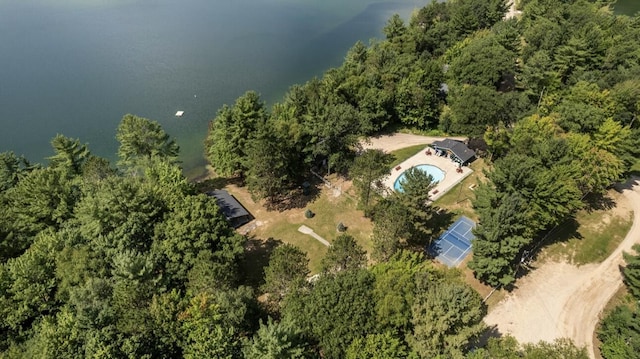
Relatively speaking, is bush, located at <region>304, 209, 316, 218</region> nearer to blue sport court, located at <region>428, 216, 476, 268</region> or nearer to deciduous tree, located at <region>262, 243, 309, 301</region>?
blue sport court, located at <region>428, 216, 476, 268</region>

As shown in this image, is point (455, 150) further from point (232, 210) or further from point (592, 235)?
point (232, 210)

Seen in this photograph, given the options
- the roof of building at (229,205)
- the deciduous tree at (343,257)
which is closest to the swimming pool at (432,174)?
the roof of building at (229,205)

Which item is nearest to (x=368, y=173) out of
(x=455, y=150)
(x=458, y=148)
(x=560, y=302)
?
A: (x=455, y=150)

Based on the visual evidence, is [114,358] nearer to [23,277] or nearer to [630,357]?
[23,277]

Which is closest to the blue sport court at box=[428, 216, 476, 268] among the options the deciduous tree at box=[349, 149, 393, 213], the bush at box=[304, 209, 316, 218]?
the deciduous tree at box=[349, 149, 393, 213]

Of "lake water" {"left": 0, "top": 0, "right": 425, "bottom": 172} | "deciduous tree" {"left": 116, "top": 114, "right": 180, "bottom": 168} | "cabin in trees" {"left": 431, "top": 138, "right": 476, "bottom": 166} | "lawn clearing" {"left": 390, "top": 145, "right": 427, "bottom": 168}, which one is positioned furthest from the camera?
"lake water" {"left": 0, "top": 0, "right": 425, "bottom": 172}
